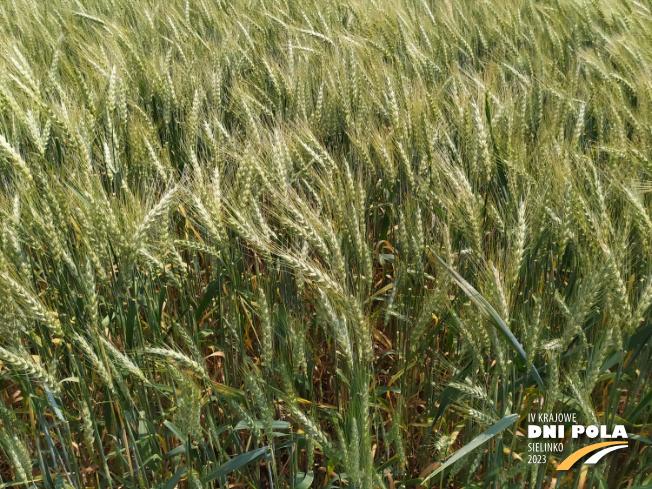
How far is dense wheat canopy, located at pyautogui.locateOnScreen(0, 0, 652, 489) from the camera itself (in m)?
1.12

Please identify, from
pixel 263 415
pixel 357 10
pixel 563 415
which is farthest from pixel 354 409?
pixel 357 10

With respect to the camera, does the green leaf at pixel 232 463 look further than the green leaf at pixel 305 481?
No

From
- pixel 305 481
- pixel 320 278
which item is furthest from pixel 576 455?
pixel 320 278

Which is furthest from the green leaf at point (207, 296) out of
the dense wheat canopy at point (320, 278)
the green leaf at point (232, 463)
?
the green leaf at point (232, 463)

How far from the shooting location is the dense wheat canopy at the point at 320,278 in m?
1.12

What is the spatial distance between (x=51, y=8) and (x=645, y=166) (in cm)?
376

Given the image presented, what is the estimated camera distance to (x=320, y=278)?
1017mm

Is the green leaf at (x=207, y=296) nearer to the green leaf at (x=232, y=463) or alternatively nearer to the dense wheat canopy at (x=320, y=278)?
the dense wheat canopy at (x=320, y=278)

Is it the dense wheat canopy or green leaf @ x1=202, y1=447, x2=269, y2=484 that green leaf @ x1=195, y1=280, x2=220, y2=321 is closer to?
the dense wheat canopy

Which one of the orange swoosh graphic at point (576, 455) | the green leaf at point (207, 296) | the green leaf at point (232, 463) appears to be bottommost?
the orange swoosh graphic at point (576, 455)

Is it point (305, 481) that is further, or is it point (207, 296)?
point (207, 296)

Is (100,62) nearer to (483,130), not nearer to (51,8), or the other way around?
(483,130)

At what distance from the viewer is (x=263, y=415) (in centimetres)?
110

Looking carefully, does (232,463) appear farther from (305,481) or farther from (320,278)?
(320,278)
